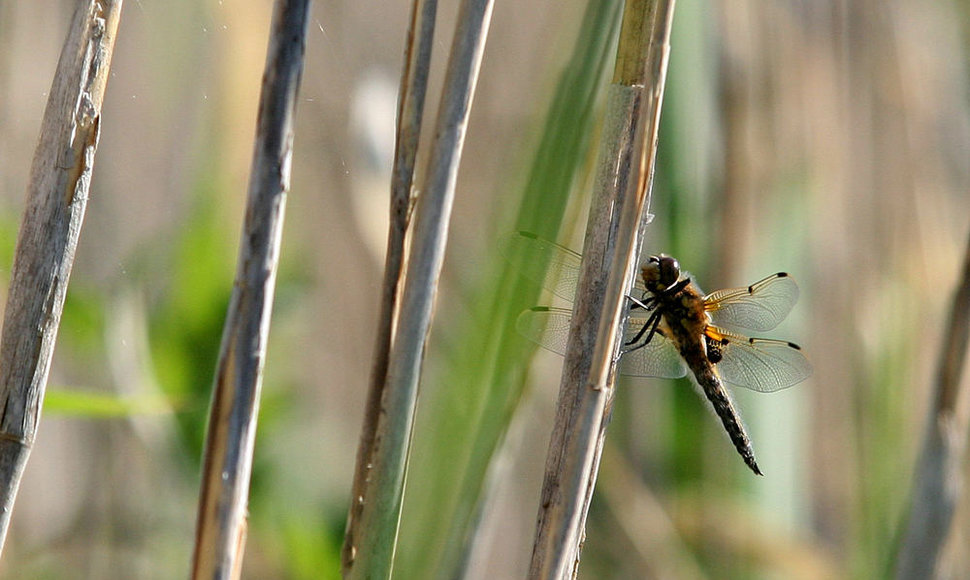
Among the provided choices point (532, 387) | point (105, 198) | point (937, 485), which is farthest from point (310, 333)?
point (937, 485)

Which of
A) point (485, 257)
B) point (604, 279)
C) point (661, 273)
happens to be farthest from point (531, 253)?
point (661, 273)

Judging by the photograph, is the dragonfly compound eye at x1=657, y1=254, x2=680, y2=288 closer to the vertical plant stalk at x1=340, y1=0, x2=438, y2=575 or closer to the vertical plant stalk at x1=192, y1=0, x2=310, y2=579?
the vertical plant stalk at x1=340, y1=0, x2=438, y2=575

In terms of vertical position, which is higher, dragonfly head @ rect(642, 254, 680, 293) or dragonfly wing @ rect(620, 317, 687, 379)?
dragonfly head @ rect(642, 254, 680, 293)

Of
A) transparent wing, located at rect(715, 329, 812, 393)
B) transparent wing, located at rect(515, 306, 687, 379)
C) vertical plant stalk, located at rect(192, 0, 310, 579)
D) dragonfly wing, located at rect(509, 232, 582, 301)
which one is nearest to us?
vertical plant stalk, located at rect(192, 0, 310, 579)

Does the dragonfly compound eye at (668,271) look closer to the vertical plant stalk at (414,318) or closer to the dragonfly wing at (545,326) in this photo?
the dragonfly wing at (545,326)

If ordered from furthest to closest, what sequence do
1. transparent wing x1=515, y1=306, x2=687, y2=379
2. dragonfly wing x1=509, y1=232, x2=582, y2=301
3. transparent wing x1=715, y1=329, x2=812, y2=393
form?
transparent wing x1=715, y1=329, x2=812, y2=393 < transparent wing x1=515, y1=306, x2=687, y2=379 < dragonfly wing x1=509, y1=232, x2=582, y2=301

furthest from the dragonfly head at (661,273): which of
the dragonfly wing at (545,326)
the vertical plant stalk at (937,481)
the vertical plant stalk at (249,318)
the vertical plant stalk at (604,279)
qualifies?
the vertical plant stalk at (249,318)

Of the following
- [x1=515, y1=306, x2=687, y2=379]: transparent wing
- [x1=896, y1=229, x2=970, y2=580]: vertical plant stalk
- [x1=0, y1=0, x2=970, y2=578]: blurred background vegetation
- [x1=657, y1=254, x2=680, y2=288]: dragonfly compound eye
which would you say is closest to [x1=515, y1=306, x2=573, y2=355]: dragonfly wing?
[x1=515, y1=306, x2=687, y2=379]: transparent wing
